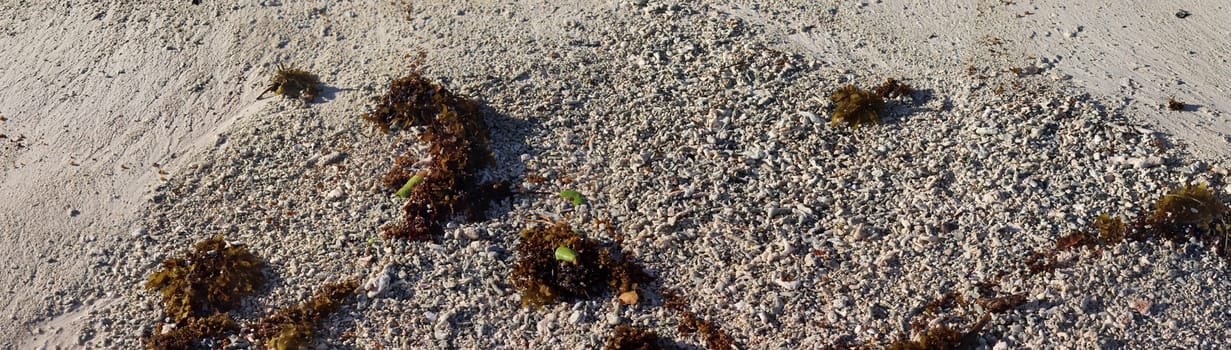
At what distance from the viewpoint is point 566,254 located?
24.0 feet

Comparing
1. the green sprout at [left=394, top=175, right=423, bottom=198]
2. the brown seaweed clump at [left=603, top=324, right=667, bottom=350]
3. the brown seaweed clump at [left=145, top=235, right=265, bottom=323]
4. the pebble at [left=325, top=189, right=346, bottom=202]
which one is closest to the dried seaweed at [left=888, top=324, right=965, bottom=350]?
the brown seaweed clump at [left=603, top=324, right=667, bottom=350]

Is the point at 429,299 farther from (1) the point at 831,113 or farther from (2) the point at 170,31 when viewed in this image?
(2) the point at 170,31

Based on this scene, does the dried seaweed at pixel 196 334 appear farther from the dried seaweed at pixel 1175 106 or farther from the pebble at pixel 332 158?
the dried seaweed at pixel 1175 106

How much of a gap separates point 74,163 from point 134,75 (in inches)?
63.5

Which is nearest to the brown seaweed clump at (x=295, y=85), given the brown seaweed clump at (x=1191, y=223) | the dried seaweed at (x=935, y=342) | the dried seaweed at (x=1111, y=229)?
the dried seaweed at (x=935, y=342)

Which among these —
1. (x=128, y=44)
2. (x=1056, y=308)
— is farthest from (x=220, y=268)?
(x=1056, y=308)

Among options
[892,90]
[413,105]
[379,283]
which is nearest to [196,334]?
[379,283]

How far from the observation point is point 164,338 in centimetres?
720

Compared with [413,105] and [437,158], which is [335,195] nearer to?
[437,158]

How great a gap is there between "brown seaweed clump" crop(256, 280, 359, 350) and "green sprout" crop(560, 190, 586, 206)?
6.26 feet

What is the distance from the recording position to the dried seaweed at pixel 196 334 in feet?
23.5

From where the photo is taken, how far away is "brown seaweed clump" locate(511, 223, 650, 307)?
7.23m

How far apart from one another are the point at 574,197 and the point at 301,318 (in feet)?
8.05

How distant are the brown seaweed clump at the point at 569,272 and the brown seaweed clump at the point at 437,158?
2.68 feet
